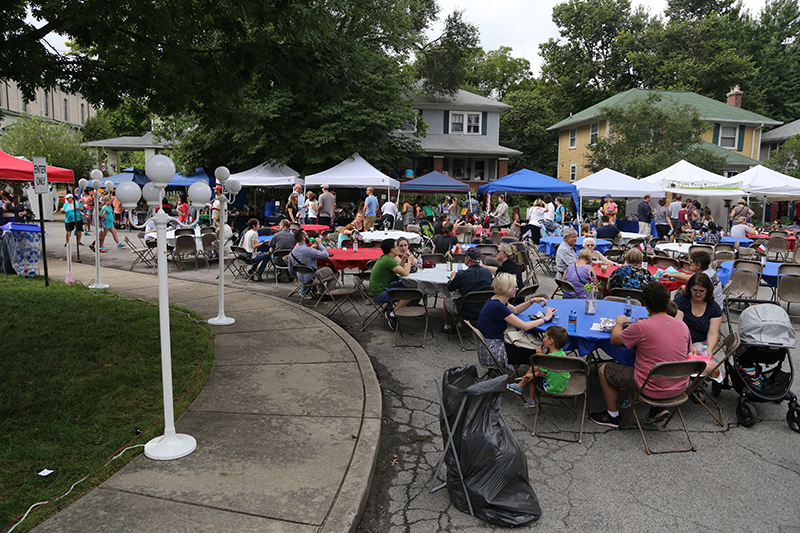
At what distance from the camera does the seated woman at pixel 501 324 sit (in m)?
5.51

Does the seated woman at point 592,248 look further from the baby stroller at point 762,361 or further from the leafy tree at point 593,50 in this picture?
the leafy tree at point 593,50

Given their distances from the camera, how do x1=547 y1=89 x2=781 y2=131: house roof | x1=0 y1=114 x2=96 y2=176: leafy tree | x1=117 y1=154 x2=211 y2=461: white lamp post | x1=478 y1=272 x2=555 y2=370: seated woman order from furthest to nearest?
x1=0 y1=114 x2=96 y2=176: leafy tree, x1=547 y1=89 x2=781 y2=131: house roof, x1=478 y1=272 x2=555 y2=370: seated woman, x1=117 y1=154 x2=211 y2=461: white lamp post

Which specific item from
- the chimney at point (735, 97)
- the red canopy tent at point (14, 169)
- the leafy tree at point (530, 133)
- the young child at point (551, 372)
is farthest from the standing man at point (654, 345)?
the chimney at point (735, 97)

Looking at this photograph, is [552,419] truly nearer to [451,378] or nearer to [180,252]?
[451,378]

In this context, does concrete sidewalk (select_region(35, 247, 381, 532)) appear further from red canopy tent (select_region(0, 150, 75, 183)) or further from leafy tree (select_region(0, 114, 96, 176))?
leafy tree (select_region(0, 114, 96, 176))

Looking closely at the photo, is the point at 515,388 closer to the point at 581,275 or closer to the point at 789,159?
the point at 581,275

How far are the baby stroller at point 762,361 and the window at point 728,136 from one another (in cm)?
3665

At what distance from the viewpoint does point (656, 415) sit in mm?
4785

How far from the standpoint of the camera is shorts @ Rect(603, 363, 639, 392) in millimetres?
4762

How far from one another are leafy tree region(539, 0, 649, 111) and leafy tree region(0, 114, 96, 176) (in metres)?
40.3

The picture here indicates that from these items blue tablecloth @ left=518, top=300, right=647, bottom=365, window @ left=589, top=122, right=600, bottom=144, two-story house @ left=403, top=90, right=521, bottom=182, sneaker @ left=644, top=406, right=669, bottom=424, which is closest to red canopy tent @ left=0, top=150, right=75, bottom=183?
blue tablecloth @ left=518, top=300, right=647, bottom=365

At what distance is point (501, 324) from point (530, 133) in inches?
1630

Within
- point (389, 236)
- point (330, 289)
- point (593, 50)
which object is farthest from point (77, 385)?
point (593, 50)

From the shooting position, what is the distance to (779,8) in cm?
4994
